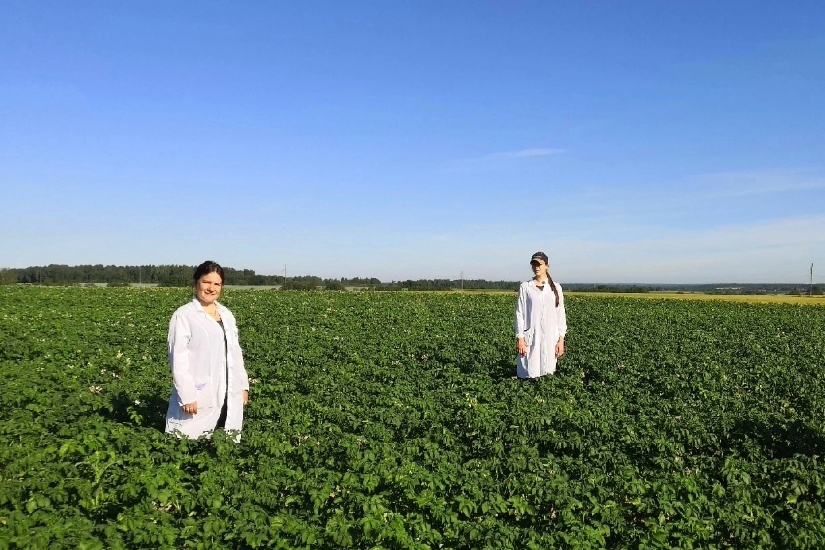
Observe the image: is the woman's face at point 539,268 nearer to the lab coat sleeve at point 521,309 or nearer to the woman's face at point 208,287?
the lab coat sleeve at point 521,309

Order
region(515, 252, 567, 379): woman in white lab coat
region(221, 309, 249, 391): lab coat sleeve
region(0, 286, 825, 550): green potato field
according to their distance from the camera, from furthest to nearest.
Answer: region(515, 252, 567, 379): woman in white lab coat, region(221, 309, 249, 391): lab coat sleeve, region(0, 286, 825, 550): green potato field

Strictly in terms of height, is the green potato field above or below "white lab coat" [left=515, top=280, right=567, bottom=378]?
below

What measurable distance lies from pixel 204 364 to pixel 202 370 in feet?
0.21

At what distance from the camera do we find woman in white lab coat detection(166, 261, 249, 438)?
18.4ft

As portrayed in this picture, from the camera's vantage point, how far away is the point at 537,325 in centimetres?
→ 938

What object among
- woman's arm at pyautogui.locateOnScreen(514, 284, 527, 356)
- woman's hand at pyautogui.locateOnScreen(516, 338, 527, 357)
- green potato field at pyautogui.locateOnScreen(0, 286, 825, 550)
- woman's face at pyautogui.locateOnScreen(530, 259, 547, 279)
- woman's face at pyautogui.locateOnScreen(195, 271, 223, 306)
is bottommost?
green potato field at pyautogui.locateOnScreen(0, 286, 825, 550)

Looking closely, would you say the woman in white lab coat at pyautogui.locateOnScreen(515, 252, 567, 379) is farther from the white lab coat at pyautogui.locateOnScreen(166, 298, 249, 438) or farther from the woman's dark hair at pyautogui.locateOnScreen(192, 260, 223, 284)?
the woman's dark hair at pyautogui.locateOnScreen(192, 260, 223, 284)

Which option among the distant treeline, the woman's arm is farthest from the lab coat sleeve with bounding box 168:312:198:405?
the distant treeline

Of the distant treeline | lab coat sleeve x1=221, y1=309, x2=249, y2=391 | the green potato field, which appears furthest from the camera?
the distant treeline

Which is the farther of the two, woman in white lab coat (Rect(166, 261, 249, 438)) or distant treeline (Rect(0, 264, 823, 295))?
distant treeline (Rect(0, 264, 823, 295))

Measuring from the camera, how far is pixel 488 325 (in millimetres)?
21766

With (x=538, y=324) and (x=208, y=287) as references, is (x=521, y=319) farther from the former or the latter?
(x=208, y=287)

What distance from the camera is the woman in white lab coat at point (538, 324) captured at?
30.6 feet

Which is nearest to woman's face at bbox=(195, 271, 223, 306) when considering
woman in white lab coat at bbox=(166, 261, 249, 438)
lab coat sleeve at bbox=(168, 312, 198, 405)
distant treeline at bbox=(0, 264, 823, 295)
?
woman in white lab coat at bbox=(166, 261, 249, 438)
